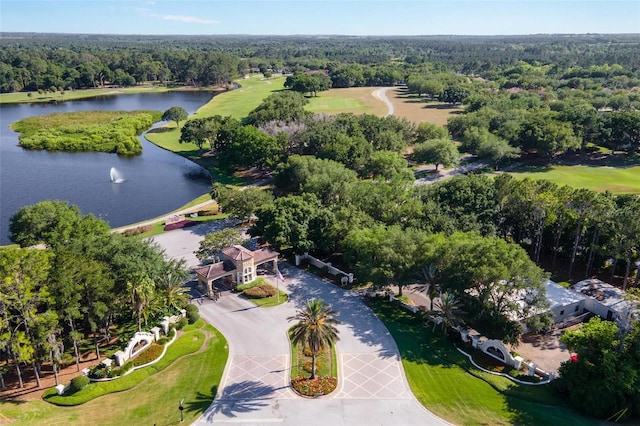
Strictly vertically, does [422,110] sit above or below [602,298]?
above

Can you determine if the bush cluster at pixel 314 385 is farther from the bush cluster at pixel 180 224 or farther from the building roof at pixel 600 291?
the bush cluster at pixel 180 224

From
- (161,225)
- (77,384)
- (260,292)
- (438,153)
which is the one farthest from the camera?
(438,153)

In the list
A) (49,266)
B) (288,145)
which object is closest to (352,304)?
(49,266)

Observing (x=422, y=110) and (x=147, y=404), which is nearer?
(x=147, y=404)

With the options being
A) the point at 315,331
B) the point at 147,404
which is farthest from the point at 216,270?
→ the point at 315,331

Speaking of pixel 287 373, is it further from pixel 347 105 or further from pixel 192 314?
pixel 347 105

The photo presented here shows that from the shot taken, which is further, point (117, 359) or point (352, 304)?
point (352, 304)

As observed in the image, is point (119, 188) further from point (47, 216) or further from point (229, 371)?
point (229, 371)
